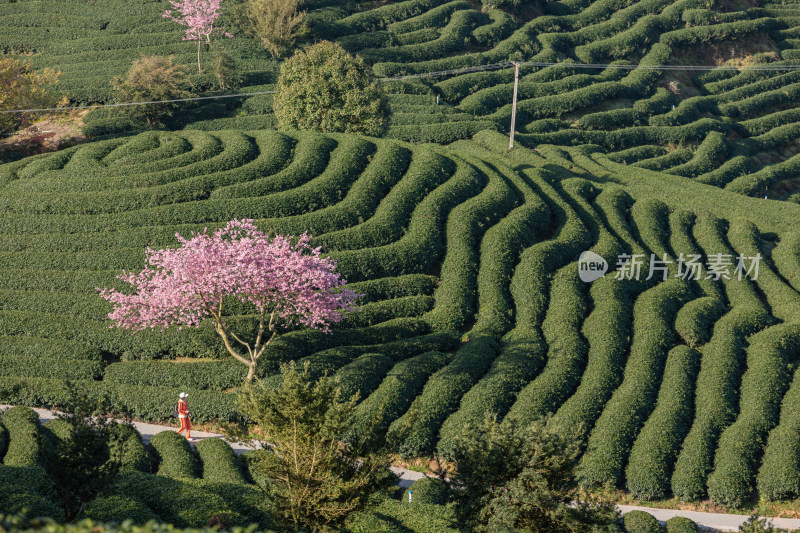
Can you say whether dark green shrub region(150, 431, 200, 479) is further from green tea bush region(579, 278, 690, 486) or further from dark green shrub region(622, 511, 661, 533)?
dark green shrub region(622, 511, 661, 533)

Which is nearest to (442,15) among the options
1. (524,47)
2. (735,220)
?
(524,47)

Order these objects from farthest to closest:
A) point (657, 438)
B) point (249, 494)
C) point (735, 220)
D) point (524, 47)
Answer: point (524, 47) → point (735, 220) → point (657, 438) → point (249, 494)

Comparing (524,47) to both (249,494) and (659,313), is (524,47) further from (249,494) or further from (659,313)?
(249,494)

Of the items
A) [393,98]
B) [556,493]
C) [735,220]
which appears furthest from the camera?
[393,98]

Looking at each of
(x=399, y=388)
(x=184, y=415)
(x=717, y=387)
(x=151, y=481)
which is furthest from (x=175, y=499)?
(x=717, y=387)

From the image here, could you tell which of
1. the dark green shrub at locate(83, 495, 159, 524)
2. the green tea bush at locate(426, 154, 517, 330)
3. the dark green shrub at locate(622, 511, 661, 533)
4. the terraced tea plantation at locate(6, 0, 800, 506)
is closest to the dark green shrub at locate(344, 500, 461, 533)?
the terraced tea plantation at locate(6, 0, 800, 506)

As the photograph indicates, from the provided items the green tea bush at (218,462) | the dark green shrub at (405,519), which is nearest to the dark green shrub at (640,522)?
the dark green shrub at (405,519)

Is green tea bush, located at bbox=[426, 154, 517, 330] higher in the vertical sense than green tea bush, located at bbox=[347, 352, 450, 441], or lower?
higher

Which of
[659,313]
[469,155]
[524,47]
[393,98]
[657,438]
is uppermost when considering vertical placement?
[524,47]

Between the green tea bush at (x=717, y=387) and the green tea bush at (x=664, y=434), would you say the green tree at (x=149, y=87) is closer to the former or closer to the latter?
the green tea bush at (x=664, y=434)
